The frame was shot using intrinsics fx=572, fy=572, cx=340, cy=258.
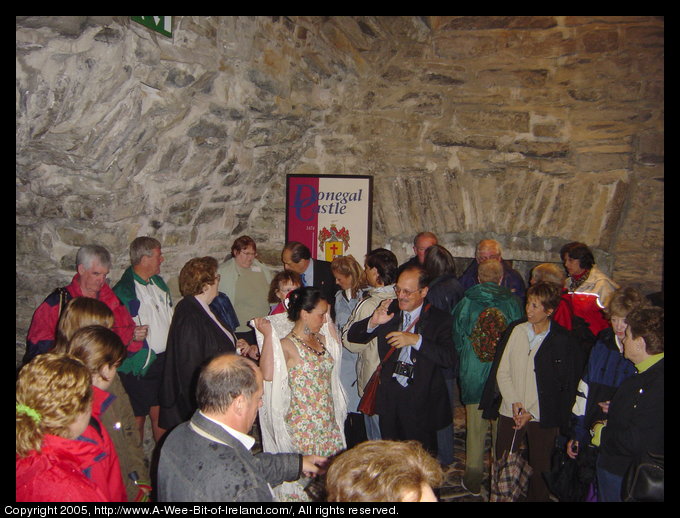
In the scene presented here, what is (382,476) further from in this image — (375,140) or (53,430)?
(375,140)

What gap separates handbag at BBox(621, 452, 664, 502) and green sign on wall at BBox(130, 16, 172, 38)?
3544mm

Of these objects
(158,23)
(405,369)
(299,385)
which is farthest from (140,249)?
(405,369)

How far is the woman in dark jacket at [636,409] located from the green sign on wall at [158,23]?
324cm

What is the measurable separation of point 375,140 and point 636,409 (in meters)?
4.07

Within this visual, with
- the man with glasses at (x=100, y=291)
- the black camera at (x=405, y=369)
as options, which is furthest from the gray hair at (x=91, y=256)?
the black camera at (x=405, y=369)

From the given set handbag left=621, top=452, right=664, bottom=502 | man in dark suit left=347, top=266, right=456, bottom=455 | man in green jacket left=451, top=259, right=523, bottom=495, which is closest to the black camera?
man in dark suit left=347, top=266, right=456, bottom=455

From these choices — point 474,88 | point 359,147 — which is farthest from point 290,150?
point 474,88

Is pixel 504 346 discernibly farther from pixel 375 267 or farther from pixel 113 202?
pixel 113 202

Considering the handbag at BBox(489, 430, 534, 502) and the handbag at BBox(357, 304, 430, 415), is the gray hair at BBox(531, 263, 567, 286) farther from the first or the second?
the handbag at BBox(489, 430, 534, 502)

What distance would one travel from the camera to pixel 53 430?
1.93 m

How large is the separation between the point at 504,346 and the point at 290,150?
3.21 meters

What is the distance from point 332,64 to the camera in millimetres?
5730
